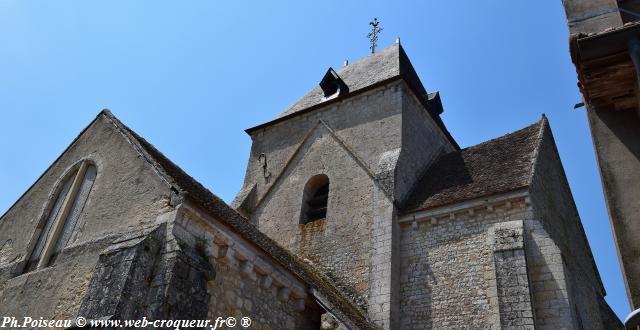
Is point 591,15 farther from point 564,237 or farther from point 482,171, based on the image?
point 564,237

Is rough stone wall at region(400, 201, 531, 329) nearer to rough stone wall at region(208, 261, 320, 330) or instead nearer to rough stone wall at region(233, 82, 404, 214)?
rough stone wall at region(233, 82, 404, 214)

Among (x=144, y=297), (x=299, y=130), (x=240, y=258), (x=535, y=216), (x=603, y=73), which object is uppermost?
(x=299, y=130)

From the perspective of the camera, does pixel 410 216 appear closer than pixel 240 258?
No

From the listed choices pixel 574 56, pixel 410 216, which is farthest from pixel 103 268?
pixel 410 216

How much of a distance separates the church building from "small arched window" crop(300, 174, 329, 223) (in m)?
0.04

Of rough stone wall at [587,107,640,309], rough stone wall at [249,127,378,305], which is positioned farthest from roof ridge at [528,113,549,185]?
rough stone wall at [587,107,640,309]

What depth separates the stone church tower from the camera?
358 inches

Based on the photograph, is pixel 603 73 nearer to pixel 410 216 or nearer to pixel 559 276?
pixel 559 276

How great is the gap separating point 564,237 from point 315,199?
6.09 meters

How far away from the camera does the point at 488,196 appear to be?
9.95m

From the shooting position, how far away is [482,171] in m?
11.4

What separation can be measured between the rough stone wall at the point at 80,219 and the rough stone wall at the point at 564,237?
6.91 metres

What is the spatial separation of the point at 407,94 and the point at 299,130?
3.38 meters

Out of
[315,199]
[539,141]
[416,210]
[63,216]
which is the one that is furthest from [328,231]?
[63,216]
